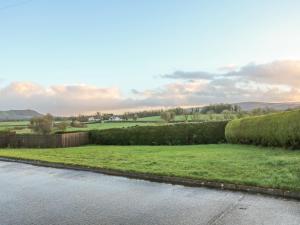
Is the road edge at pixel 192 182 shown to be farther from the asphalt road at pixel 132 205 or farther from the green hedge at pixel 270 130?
the green hedge at pixel 270 130

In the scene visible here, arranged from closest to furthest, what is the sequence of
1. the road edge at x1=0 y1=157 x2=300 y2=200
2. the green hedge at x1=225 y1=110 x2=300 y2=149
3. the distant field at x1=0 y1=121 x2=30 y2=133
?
the road edge at x1=0 y1=157 x2=300 y2=200 < the green hedge at x1=225 y1=110 x2=300 y2=149 < the distant field at x1=0 y1=121 x2=30 y2=133

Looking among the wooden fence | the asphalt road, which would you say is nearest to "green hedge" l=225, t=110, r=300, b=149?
the asphalt road

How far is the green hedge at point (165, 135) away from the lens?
76.7ft

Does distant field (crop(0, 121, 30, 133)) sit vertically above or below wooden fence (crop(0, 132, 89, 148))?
above

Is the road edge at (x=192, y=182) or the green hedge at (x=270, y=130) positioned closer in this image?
the road edge at (x=192, y=182)

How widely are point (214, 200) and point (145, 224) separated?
199 centimetres

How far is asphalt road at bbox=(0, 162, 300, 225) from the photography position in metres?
5.80

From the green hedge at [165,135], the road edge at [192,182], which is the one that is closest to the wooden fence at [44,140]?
the green hedge at [165,135]

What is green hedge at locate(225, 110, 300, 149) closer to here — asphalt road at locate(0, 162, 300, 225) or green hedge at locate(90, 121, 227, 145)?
green hedge at locate(90, 121, 227, 145)

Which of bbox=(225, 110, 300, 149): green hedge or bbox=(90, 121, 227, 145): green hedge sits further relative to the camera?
bbox=(90, 121, 227, 145): green hedge

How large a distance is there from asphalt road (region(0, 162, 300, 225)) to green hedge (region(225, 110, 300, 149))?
754 centimetres

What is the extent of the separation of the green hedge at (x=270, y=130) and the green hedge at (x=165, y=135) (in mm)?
2886

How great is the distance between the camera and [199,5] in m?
14.8

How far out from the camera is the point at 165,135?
83.4ft
